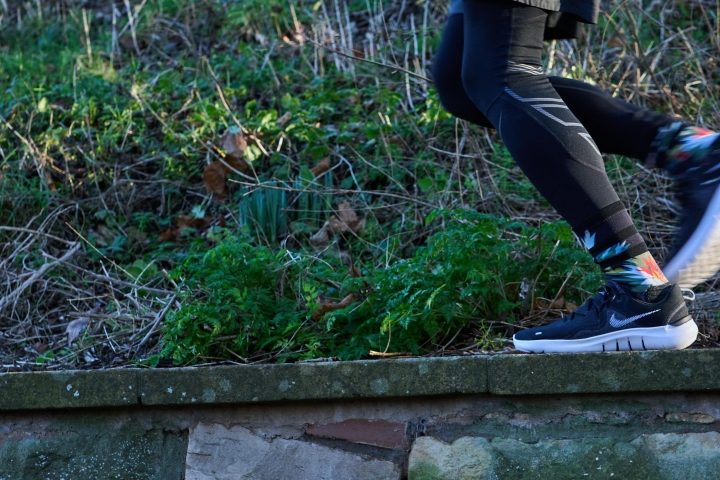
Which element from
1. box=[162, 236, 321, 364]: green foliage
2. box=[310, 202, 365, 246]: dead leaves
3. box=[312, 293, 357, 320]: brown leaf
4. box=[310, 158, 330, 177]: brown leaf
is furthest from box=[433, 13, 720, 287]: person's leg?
box=[310, 158, 330, 177]: brown leaf

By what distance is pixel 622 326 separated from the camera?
2.09 meters

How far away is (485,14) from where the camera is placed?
2.07 meters

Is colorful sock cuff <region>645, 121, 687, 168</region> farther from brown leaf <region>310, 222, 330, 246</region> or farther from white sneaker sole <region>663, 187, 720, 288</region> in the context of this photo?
brown leaf <region>310, 222, 330, 246</region>

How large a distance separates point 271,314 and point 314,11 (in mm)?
2855

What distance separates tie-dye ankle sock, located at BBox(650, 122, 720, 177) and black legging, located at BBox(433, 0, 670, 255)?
3cm

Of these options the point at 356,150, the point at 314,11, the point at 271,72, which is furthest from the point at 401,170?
the point at 314,11

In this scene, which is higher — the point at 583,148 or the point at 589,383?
the point at 583,148

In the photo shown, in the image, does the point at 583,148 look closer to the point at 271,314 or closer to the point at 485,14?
the point at 485,14

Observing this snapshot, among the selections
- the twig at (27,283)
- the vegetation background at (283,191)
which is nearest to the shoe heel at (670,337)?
the vegetation background at (283,191)

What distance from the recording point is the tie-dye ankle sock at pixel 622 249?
6.65 feet

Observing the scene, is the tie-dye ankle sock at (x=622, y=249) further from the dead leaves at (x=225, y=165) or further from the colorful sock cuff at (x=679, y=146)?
the dead leaves at (x=225, y=165)

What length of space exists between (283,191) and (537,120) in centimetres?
184

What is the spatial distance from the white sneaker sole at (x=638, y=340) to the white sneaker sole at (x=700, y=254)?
0.10m

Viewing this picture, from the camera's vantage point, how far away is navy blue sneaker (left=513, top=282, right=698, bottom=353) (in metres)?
2.05
